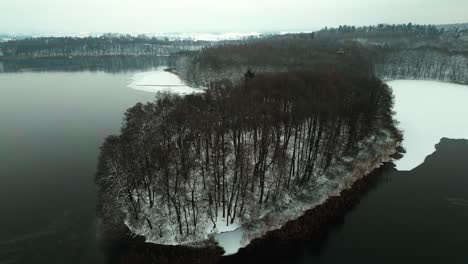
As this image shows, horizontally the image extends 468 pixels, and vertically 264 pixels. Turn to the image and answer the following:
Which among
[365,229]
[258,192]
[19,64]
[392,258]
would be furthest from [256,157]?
[19,64]

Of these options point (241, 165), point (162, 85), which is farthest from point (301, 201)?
point (162, 85)

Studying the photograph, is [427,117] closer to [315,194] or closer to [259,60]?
[315,194]

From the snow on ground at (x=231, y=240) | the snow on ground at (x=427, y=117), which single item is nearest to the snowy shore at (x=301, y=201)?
the snow on ground at (x=231, y=240)

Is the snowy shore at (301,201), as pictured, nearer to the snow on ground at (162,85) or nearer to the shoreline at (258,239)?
the shoreline at (258,239)

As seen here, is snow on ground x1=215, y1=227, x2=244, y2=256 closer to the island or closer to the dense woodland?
the island

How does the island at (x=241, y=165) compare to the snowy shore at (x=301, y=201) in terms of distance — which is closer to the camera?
the snowy shore at (x=301, y=201)

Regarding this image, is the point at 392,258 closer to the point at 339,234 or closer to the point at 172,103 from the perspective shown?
the point at 339,234
